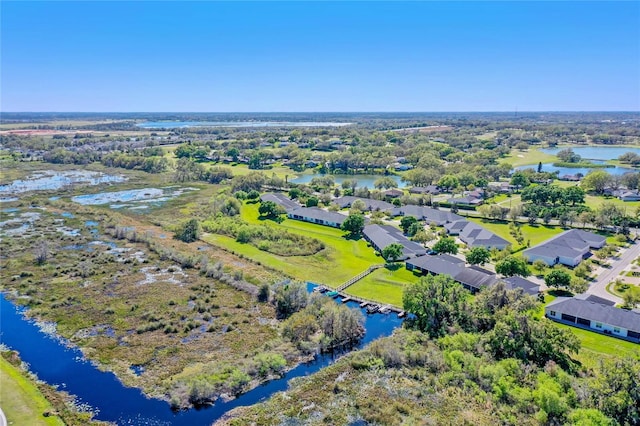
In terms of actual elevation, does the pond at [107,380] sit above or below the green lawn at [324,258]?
below

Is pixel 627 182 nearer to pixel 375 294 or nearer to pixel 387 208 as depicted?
pixel 387 208

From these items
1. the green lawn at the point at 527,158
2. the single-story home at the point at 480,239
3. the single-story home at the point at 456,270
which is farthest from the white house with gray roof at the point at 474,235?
the green lawn at the point at 527,158

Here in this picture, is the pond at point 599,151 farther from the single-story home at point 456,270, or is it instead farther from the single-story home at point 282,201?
the single-story home at point 456,270

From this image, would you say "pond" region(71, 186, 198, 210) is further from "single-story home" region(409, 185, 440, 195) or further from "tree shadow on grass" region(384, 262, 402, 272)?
"tree shadow on grass" region(384, 262, 402, 272)

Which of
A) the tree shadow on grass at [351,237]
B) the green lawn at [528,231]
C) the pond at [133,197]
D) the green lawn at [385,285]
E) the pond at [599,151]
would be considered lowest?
the green lawn at [385,285]

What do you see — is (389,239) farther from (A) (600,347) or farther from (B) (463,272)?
(A) (600,347)

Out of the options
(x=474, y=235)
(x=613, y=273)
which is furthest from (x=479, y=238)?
(x=613, y=273)

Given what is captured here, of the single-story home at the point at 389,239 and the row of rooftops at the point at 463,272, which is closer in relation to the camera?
the row of rooftops at the point at 463,272

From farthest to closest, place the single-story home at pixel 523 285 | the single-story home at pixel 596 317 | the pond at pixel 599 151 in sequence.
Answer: the pond at pixel 599 151 < the single-story home at pixel 523 285 < the single-story home at pixel 596 317

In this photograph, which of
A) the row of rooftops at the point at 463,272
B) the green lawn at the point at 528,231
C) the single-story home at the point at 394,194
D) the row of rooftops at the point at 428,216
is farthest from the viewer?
the single-story home at the point at 394,194
